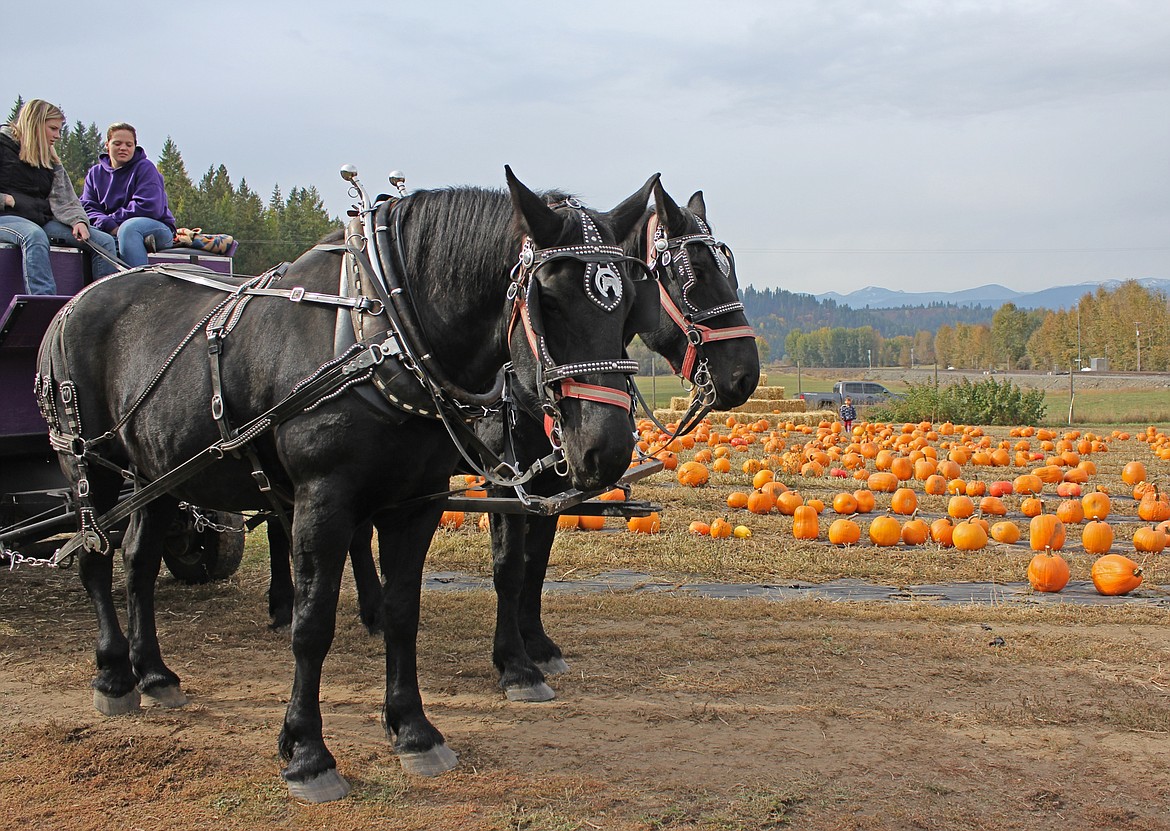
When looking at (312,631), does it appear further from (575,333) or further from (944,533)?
(944,533)

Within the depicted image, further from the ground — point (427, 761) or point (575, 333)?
point (575, 333)

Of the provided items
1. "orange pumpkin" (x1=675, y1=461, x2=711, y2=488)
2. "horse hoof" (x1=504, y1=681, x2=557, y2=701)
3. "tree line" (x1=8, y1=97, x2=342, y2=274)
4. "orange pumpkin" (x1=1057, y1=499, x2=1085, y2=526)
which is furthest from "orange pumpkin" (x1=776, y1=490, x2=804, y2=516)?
"tree line" (x1=8, y1=97, x2=342, y2=274)

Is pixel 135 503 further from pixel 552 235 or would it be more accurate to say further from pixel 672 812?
pixel 672 812

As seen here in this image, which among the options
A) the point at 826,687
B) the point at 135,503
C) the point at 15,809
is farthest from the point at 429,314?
the point at 826,687

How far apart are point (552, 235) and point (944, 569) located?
5.92m

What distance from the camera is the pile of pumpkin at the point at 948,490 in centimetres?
869

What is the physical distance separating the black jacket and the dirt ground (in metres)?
2.60

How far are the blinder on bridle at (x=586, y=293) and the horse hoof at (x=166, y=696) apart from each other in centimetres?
272

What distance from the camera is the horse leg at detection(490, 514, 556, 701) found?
16.8 feet

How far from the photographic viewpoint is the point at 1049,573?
734 centimetres

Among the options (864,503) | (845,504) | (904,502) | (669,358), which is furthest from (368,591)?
(904,502)

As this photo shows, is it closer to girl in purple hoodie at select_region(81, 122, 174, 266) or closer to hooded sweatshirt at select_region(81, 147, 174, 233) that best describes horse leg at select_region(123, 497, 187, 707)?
girl in purple hoodie at select_region(81, 122, 174, 266)

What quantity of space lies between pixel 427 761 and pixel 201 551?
374 centimetres

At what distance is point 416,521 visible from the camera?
422cm
